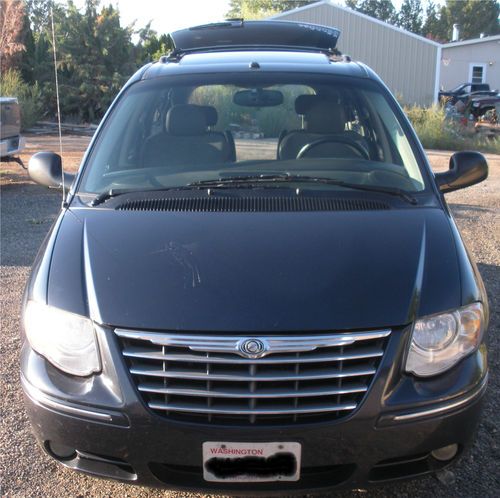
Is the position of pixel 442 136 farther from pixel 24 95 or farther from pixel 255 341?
pixel 255 341

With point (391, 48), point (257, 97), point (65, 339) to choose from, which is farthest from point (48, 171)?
point (391, 48)

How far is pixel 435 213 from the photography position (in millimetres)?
3072

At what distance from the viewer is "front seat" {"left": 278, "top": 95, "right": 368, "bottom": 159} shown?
3.82 m

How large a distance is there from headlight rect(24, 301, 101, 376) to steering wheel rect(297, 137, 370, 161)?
177 centimetres

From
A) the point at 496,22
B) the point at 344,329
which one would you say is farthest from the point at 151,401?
the point at 496,22

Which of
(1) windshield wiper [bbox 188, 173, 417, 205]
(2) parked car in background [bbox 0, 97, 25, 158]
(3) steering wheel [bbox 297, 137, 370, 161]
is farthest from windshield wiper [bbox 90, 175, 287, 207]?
(2) parked car in background [bbox 0, 97, 25, 158]

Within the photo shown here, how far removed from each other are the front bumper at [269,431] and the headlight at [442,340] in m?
0.05

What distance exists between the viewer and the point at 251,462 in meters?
2.36

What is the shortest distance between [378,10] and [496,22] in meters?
14.1

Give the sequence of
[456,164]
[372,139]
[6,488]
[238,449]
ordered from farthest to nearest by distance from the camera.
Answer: [372,139] < [456,164] < [6,488] < [238,449]

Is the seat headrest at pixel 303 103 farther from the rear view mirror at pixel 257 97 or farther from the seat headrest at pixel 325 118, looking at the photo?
the rear view mirror at pixel 257 97

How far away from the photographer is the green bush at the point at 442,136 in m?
18.5

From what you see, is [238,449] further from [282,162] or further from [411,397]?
[282,162]

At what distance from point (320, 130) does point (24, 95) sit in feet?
50.8
